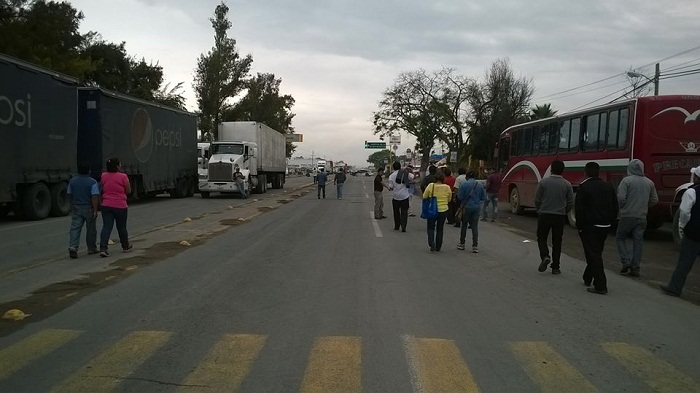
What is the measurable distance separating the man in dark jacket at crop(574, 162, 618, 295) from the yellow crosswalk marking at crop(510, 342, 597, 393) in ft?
9.86

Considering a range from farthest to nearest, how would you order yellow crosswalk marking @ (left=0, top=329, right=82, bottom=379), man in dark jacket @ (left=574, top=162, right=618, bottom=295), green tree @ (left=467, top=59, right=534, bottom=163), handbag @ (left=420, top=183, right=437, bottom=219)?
green tree @ (left=467, top=59, right=534, bottom=163) → handbag @ (left=420, top=183, right=437, bottom=219) → man in dark jacket @ (left=574, top=162, right=618, bottom=295) → yellow crosswalk marking @ (left=0, top=329, right=82, bottom=379)

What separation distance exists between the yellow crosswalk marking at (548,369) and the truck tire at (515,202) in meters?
18.2

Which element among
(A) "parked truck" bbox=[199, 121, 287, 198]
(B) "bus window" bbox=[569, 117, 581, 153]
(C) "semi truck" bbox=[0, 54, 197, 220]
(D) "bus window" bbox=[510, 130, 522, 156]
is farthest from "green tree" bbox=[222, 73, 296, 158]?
(B) "bus window" bbox=[569, 117, 581, 153]

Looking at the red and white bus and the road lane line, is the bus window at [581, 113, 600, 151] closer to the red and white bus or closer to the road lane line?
the red and white bus

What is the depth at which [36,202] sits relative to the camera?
60.3 ft

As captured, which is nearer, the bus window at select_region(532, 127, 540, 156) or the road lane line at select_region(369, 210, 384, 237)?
the road lane line at select_region(369, 210, 384, 237)

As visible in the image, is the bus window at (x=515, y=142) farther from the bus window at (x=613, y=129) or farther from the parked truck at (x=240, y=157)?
the parked truck at (x=240, y=157)

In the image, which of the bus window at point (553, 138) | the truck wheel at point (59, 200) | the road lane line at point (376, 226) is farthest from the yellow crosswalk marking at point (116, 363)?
the bus window at point (553, 138)

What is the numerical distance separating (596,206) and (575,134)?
11.1m

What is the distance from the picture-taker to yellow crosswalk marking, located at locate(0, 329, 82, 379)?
5.16 meters

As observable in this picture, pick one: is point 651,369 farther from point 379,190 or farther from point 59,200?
point 59,200

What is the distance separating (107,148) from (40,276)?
14.2 meters

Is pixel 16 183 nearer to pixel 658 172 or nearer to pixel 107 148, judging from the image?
pixel 107 148

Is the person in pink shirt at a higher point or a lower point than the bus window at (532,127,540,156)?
lower
